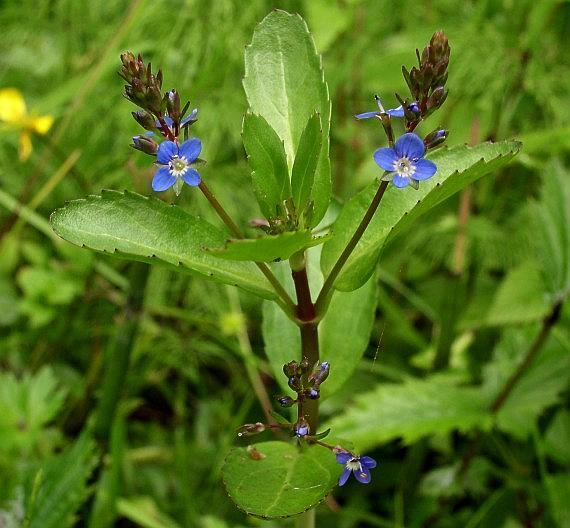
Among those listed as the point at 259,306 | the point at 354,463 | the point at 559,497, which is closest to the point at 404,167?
the point at 354,463

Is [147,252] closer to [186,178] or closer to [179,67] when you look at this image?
[186,178]

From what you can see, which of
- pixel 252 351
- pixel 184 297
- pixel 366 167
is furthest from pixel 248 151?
pixel 184 297

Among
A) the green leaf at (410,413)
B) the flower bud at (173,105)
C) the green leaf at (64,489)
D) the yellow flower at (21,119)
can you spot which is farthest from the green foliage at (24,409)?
the flower bud at (173,105)

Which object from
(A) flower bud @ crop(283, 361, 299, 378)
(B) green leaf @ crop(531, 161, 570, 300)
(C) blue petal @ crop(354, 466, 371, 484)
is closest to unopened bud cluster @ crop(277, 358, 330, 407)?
(A) flower bud @ crop(283, 361, 299, 378)

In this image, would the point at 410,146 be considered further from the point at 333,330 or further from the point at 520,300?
the point at 520,300

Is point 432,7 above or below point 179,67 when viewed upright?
above

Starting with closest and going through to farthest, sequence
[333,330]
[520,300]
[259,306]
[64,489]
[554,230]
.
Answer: [333,330] < [64,489] < [554,230] < [520,300] < [259,306]
